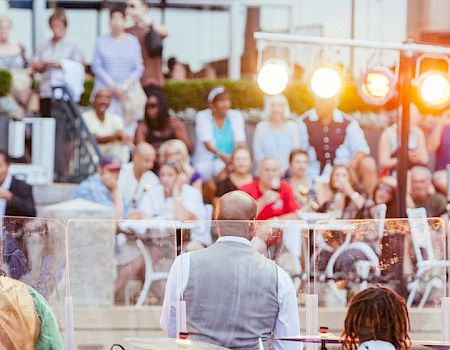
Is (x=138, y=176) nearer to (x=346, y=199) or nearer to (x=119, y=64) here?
(x=119, y=64)

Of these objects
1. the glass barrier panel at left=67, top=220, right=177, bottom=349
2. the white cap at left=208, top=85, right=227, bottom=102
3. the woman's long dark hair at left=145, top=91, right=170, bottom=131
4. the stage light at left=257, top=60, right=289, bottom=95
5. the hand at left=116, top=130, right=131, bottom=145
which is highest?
the stage light at left=257, top=60, right=289, bottom=95

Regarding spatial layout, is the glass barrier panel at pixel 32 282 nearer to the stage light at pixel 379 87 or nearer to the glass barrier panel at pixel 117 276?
the glass barrier panel at pixel 117 276

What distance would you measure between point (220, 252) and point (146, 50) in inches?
302

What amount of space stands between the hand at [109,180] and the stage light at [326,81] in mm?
2848

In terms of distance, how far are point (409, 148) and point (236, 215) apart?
7.30 metres

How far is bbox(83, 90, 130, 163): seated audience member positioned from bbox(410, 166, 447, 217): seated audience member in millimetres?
2946

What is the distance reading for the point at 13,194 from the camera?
1359cm

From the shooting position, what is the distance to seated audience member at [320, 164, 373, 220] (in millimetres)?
13789

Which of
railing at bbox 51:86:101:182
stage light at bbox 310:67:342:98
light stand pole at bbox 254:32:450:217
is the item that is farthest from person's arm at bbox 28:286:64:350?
railing at bbox 51:86:101:182

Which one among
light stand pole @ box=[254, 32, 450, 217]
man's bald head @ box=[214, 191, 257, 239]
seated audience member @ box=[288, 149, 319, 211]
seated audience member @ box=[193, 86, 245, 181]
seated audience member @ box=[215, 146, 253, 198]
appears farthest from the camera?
seated audience member @ box=[193, 86, 245, 181]

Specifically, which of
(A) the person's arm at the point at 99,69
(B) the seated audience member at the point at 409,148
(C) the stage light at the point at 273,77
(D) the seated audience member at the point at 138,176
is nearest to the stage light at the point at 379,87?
(C) the stage light at the point at 273,77

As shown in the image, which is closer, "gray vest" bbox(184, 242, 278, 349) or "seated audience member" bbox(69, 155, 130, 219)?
"gray vest" bbox(184, 242, 278, 349)

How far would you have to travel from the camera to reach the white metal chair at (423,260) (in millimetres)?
7852

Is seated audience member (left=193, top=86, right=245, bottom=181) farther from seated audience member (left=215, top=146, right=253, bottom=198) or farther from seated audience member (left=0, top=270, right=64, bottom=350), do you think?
seated audience member (left=0, top=270, right=64, bottom=350)
